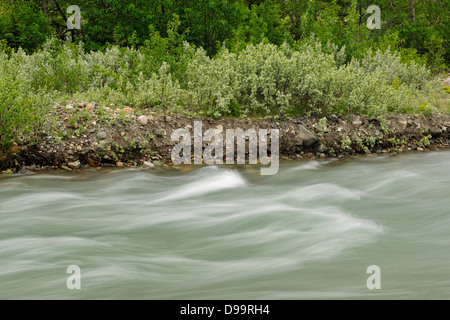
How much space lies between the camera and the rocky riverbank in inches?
364

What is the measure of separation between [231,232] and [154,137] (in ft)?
12.6

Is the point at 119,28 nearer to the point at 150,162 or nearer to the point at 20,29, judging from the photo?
the point at 20,29

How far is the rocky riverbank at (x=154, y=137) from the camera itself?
9.23 meters

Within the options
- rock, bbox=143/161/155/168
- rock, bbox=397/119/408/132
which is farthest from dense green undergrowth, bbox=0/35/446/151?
rock, bbox=143/161/155/168

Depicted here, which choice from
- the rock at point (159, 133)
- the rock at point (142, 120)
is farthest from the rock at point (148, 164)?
the rock at point (142, 120)

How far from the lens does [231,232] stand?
261 inches

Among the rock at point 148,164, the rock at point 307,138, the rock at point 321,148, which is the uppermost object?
the rock at point 307,138

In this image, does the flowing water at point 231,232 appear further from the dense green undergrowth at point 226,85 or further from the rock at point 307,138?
the dense green undergrowth at point 226,85

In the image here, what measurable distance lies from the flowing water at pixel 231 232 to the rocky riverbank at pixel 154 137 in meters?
0.47

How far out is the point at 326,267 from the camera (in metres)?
5.19

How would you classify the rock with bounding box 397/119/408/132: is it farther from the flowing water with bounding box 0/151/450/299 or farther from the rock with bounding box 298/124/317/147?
the rock with bounding box 298/124/317/147

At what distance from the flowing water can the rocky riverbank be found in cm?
47

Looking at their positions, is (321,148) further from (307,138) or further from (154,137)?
(154,137)
